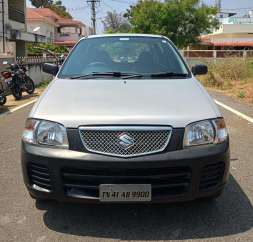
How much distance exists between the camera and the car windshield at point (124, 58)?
211 inches

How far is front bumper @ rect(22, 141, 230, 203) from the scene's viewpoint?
3.81 meters

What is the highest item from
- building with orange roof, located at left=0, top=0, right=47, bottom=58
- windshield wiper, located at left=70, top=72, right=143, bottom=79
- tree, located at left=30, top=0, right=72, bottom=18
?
tree, located at left=30, top=0, right=72, bottom=18

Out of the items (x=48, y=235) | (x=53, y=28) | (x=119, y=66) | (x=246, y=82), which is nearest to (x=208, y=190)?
(x=48, y=235)

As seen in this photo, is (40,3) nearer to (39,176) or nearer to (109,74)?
(109,74)

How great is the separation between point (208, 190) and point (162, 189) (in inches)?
15.8

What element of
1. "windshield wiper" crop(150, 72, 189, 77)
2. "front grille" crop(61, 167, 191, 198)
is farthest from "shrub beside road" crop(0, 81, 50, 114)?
"front grille" crop(61, 167, 191, 198)

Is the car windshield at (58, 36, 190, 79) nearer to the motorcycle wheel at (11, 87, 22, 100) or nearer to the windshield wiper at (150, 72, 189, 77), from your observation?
the windshield wiper at (150, 72, 189, 77)

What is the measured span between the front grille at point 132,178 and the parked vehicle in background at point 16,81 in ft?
31.4

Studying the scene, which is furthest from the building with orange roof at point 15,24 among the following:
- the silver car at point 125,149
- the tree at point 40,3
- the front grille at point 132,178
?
the tree at point 40,3

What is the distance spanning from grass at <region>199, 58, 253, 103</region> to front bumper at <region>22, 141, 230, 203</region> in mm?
12950

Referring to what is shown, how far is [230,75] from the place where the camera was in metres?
18.8

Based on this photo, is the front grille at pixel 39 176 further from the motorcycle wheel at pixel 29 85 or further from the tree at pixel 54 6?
the tree at pixel 54 6

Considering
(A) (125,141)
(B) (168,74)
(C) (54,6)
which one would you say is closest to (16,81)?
(B) (168,74)

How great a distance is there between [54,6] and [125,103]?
10537 cm
